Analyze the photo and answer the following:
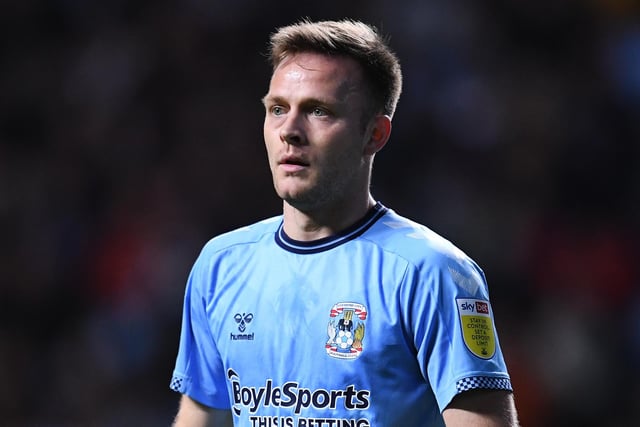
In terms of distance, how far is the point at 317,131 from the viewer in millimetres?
3352

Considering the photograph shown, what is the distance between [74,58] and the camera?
416 inches

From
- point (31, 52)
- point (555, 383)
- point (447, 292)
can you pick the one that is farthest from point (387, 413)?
point (31, 52)

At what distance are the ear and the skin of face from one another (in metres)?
0.04

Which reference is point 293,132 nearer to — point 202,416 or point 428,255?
point 428,255

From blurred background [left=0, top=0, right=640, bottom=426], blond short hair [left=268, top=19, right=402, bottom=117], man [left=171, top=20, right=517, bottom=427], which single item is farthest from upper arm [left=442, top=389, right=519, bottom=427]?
blurred background [left=0, top=0, right=640, bottom=426]

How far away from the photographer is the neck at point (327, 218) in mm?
3461

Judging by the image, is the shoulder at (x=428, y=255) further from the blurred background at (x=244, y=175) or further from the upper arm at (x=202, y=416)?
the blurred background at (x=244, y=175)

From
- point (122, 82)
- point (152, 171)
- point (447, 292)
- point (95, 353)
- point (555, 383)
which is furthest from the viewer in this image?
point (122, 82)

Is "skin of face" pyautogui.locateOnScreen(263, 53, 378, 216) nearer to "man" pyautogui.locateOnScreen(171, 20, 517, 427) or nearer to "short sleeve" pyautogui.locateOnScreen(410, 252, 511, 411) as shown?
"man" pyautogui.locateOnScreen(171, 20, 517, 427)

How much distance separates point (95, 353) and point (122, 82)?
9.64 ft

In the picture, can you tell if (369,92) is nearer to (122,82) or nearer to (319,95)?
(319,95)

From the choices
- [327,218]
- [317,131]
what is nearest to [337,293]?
[327,218]

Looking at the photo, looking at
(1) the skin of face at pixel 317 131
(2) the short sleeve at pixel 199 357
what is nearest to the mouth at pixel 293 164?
(1) the skin of face at pixel 317 131

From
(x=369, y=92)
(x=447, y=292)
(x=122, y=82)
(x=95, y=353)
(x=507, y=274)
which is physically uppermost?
(x=369, y=92)
